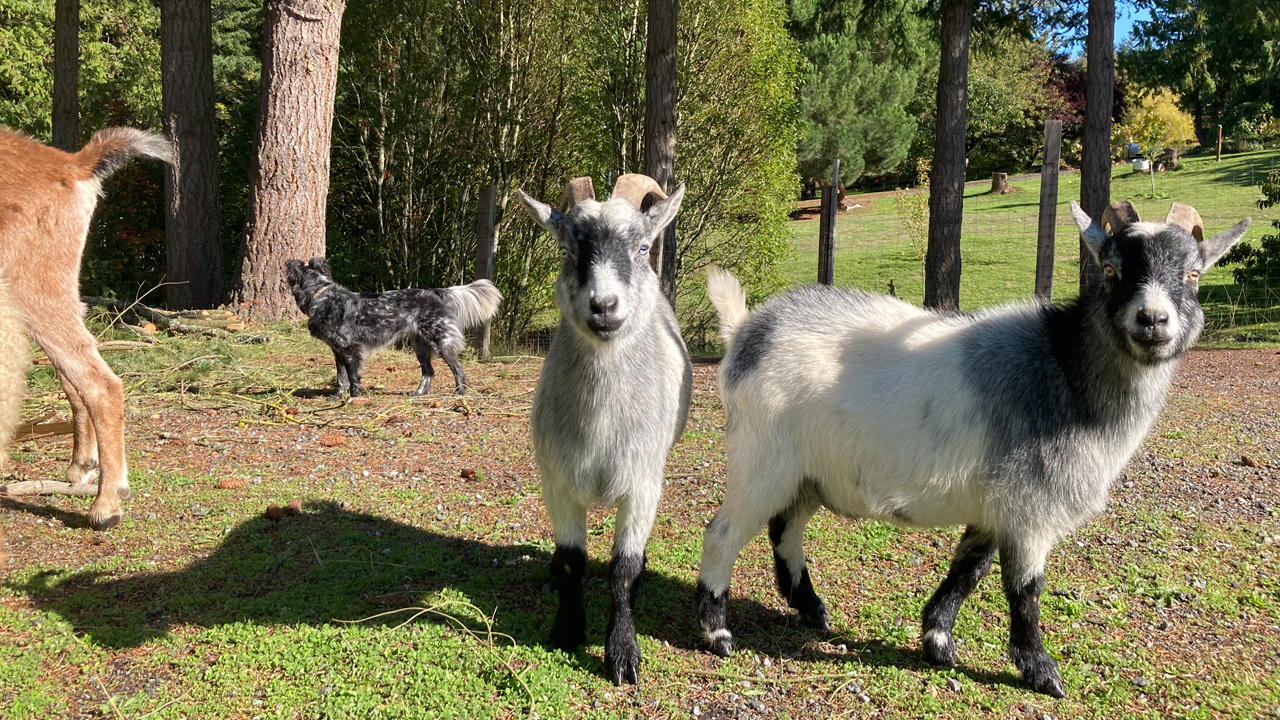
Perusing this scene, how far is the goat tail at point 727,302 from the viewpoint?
423 centimetres

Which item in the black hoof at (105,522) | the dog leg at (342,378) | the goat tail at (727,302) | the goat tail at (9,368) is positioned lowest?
the black hoof at (105,522)

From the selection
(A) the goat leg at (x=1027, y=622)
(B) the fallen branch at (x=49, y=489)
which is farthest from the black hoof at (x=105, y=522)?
(A) the goat leg at (x=1027, y=622)

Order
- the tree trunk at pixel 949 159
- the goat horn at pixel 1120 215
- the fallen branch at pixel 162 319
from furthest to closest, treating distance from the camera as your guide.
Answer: the tree trunk at pixel 949 159 < the fallen branch at pixel 162 319 < the goat horn at pixel 1120 215

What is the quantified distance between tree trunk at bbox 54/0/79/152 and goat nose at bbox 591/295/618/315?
525 inches

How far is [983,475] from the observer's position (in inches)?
140

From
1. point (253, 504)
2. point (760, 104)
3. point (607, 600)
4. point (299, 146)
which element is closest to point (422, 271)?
point (299, 146)

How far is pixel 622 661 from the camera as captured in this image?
11.6 feet

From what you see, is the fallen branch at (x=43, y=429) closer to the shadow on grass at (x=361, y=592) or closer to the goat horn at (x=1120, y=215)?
the shadow on grass at (x=361, y=592)

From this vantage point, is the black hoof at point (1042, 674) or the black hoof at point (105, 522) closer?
the black hoof at point (1042, 674)

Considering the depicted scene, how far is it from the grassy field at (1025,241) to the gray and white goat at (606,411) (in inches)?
407

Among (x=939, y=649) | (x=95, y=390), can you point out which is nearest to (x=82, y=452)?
(x=95, y=390)

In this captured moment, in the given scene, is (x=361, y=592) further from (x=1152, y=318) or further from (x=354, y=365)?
(x=354, y=365)

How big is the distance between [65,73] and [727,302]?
43.9ft

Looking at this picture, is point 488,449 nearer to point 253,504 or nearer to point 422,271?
point 253,504
